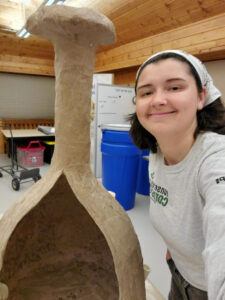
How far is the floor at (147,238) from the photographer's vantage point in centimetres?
160

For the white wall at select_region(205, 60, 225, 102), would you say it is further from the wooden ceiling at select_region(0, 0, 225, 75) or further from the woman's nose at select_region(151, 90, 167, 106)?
the woman's nose at select_region(151, 90, 167, 106)

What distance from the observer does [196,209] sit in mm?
683

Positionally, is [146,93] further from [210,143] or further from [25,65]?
[25,65]

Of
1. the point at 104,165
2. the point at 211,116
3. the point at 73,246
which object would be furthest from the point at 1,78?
the point at 211,116

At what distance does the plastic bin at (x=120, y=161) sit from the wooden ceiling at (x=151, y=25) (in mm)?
1343

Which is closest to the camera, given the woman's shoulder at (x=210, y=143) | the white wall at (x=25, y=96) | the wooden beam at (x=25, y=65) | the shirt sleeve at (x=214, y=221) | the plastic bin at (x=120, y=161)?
the shirt sleeve at (x=214, y=221)

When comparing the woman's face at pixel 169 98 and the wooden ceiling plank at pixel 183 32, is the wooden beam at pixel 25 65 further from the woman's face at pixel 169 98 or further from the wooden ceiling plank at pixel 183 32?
the woman's face at pixel 169 98

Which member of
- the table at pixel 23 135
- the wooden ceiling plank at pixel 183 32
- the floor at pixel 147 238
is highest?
the wooden ceiling plank at pixel 183 32

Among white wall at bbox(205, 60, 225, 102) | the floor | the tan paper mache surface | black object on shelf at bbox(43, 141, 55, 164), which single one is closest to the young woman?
the tan paper mache surface

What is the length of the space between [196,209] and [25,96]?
526cm

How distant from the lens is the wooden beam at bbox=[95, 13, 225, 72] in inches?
103

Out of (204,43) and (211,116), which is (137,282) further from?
(204,43)

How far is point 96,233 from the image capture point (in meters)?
1.07

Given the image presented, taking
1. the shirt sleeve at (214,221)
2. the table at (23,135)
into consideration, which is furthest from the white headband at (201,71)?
the table at (23,135)
